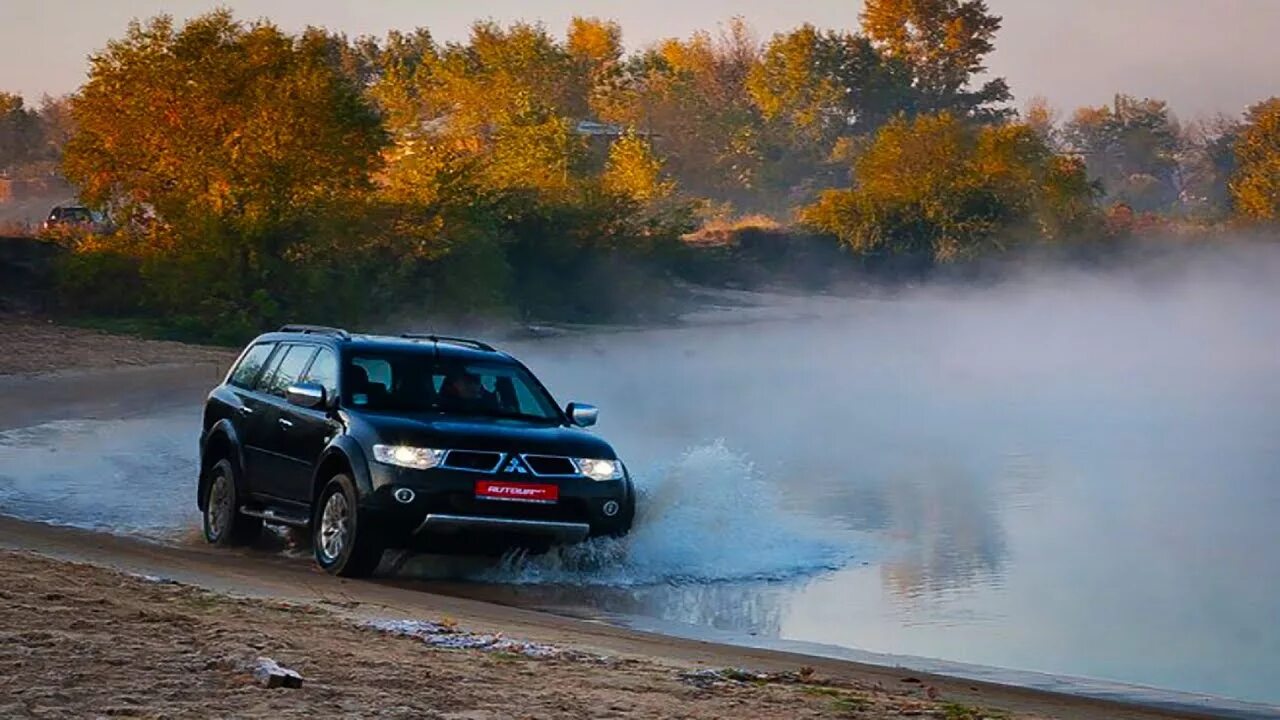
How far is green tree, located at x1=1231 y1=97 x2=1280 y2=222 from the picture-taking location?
111 m

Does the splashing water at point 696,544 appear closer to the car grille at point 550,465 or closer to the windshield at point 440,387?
the car grille at point 550,465

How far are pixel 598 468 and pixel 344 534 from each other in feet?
5.48

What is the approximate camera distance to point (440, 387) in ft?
49.7

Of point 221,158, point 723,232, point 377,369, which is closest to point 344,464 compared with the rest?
point 377,369

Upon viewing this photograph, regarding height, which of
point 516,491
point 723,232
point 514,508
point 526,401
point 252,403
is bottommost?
point 514,508

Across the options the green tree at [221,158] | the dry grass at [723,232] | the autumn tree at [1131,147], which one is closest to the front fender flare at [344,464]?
the green tree at [221,158]

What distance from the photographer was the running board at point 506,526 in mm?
13961

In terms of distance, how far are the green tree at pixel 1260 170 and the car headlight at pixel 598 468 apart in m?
98.1

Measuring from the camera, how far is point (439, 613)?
1226 cm

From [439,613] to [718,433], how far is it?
18.7 metres

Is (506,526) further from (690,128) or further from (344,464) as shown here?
(690,128)

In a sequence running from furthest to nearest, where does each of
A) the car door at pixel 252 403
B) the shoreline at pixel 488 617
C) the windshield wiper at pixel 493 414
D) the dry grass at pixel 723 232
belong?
the dry grass at pixel 723 232
the car door at pixel 252 403
the windshield wiper at pixel 493 414
the shoreline at pixel 488 617

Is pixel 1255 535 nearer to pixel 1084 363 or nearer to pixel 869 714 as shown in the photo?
pixel 869 714

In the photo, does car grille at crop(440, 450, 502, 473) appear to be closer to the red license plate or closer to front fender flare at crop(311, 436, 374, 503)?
the red license plate
